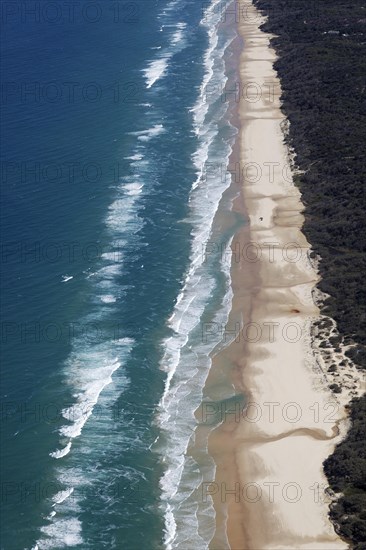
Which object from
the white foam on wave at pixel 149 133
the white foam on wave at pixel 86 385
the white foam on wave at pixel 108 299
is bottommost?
the white foam on wave at pixel 86 385

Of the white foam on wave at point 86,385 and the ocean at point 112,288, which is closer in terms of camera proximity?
the ocean at point 112,288

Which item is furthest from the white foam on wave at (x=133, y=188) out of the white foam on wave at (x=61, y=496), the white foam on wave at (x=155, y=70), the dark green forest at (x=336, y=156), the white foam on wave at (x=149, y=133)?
the white foam on wave at (x=61, y=496)

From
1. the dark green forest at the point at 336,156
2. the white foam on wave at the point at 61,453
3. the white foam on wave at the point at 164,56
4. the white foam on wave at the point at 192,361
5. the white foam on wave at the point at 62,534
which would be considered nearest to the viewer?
the white foam on wave at the point at 62,534

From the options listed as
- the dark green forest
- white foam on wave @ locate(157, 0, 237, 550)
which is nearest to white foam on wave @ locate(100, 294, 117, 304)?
white foam on wave @ locate(157, 0, 237, 550)

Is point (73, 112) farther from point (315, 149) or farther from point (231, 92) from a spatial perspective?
point (315, 149)

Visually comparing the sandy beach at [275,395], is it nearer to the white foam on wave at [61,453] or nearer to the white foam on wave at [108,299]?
the white foam on wave at [61,453]

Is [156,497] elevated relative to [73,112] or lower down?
lower down

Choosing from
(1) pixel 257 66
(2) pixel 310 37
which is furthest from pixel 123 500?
(2) pixel 310 37
